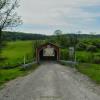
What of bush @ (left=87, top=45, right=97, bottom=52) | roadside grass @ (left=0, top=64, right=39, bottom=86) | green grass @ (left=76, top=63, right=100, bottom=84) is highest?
bush @ (left=87, top=45, right=97, bottom=52)

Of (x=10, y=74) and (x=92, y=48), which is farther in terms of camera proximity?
(x=92, y=48)

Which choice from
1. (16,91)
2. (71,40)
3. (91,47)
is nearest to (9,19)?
(16,91)

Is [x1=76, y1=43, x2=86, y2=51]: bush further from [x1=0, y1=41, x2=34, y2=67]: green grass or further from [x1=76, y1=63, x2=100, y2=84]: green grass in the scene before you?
[x1=76, y1=63, x2=100, y2=84]: green grass

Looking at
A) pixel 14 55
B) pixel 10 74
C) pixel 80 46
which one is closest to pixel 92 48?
pixel 80 46

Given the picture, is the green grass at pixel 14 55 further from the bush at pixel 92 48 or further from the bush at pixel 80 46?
the bush at pixel 92 48

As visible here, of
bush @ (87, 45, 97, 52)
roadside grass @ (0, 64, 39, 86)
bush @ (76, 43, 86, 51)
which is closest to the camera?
roadside grass @ (0, 64, 39, 86)

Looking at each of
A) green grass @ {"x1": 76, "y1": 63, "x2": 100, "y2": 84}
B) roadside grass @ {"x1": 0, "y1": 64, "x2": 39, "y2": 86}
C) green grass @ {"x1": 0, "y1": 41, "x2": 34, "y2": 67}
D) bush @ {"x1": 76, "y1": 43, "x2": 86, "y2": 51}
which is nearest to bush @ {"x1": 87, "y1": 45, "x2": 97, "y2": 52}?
bush @ {"x1": 76, "y1": 43, "x2": 86, "y2": 51}

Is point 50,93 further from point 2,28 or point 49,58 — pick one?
point 49,58

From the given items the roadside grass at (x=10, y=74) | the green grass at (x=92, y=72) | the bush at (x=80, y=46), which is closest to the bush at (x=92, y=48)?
the bush at (x=80, y=46)

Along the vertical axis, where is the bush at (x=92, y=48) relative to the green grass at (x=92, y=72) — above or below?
above

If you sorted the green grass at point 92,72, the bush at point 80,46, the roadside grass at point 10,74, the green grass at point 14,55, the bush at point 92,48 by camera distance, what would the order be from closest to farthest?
1. the green grass at point 92,72
2. the roadside grass at point 10,74
3. the green grass at point 14,55
4. the bush at point 92,48
5. the bush at point 80,46

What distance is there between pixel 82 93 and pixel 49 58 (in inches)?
1665

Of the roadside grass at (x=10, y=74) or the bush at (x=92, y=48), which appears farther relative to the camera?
the bush at (x=92, y=48)

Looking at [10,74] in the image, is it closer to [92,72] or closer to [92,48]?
[92,72]
